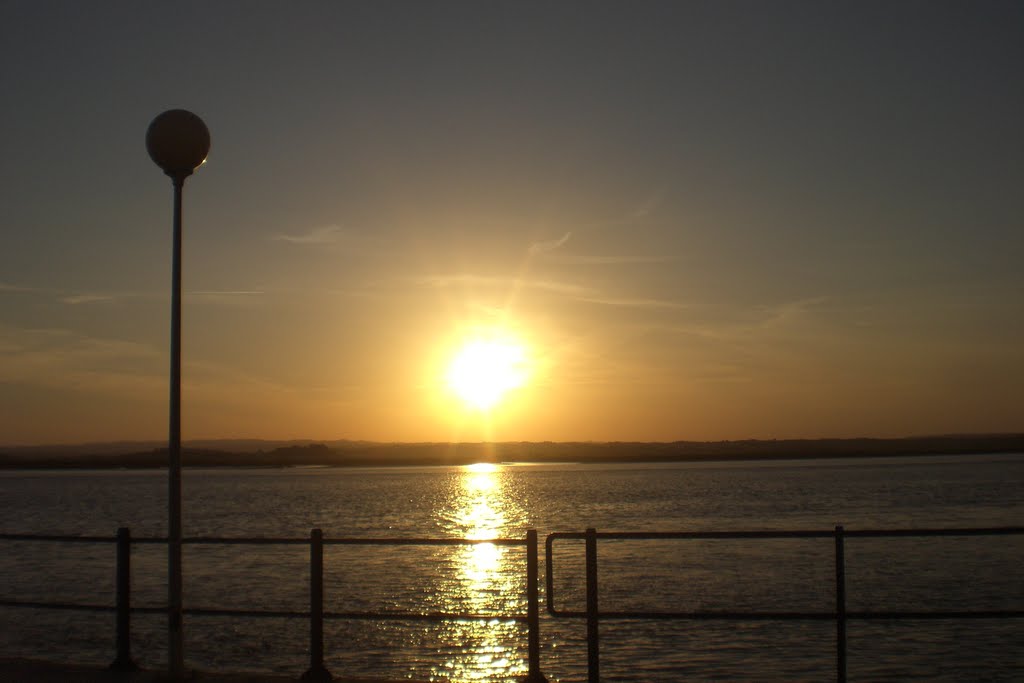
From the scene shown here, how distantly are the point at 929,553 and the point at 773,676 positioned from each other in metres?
19.8

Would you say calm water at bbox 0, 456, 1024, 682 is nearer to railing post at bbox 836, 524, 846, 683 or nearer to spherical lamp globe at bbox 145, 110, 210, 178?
railing post at bbox 836, 524, 846, 683

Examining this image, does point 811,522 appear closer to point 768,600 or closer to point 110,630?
point 768,600

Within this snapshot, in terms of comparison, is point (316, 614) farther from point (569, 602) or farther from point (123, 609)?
point (569, 602)

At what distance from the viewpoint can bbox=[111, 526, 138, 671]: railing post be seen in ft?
30.2

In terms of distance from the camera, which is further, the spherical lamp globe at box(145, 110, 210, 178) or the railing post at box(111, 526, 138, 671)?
the spherical lamp globe at box(145, 110, 210, 178)

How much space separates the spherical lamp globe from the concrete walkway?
445cm

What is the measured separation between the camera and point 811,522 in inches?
2060

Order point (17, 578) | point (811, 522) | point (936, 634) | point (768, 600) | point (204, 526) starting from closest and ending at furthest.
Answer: point (936, 634), point (768, 600), point (17, 578), point (811, 522), point (204, 526)

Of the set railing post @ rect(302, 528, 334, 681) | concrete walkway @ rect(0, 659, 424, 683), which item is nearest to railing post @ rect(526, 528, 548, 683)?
concrete walkway @ rect(0, 659, 424, 683)

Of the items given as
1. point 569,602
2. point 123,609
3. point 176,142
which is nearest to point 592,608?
point 123,609

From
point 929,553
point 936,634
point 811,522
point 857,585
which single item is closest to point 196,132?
point 936,634

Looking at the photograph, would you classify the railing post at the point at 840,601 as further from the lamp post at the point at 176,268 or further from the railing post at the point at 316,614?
the lamp post at the point at 176,268

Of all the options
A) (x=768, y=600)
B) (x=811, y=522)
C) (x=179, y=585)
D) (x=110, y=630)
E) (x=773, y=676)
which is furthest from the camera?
(x=811, y=522)

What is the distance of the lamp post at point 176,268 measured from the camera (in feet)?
29.2
